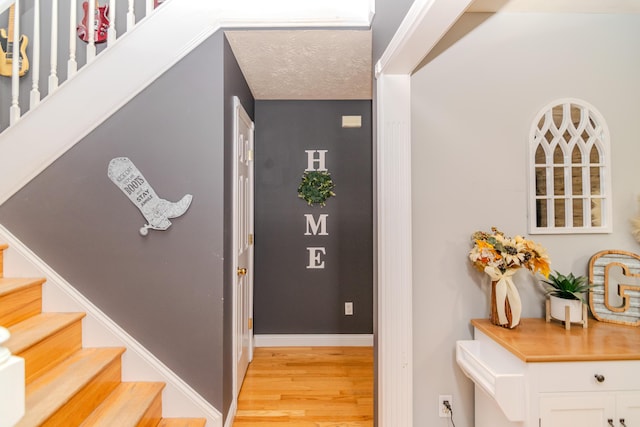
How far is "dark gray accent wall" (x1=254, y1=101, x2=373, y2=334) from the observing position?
327 cm

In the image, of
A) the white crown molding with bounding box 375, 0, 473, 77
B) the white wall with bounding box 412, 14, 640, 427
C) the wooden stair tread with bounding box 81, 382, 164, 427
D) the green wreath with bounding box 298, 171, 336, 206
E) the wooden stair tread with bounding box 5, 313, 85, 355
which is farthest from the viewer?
the green wreath with bounding box 298, 171, 336, 206

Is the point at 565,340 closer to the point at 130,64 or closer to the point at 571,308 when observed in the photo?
the point at 571,308

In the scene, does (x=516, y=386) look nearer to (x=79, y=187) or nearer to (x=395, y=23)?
(x=395, y=23)

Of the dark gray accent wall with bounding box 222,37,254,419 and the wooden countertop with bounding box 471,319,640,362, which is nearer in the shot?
the wooden countertop with bounding box 471,319,640,362

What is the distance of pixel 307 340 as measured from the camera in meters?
3.26

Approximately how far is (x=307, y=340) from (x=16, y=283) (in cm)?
232

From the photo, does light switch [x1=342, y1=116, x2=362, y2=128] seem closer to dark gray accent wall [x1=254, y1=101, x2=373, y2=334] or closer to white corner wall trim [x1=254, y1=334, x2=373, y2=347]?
dark gray accent wall [x1=254, y1=101, x2=373, y2=334]

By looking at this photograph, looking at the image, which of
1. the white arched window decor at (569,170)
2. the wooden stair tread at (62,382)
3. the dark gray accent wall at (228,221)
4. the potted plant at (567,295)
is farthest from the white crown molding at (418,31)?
the wooden stair tread at (62,382)

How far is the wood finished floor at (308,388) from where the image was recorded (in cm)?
220

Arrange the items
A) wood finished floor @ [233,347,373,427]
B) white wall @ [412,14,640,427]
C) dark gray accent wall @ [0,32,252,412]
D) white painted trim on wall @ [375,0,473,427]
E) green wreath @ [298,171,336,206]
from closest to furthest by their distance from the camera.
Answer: white painted trim on wall @ [375,0,473,427] < white wall @ [412,14,640,427] < dark gray accent wall @ [0,32,252,412] < wood finished floor @ [233,347,373,427] < green wreath @ [298,171,336,206]

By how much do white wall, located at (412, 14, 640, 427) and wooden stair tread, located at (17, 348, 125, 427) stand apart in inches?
66.8

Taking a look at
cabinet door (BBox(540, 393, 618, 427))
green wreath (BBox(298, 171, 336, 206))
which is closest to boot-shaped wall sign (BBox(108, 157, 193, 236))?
green wreath (BBox(298, 171, 336, 206))

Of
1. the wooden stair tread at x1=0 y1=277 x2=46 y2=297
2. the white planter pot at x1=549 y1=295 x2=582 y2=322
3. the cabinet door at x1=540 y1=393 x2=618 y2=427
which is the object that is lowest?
the cabinet door at x1=540 y1=393 x2=618 y2=427

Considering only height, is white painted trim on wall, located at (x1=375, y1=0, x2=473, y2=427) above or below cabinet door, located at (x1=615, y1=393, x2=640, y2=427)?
above
